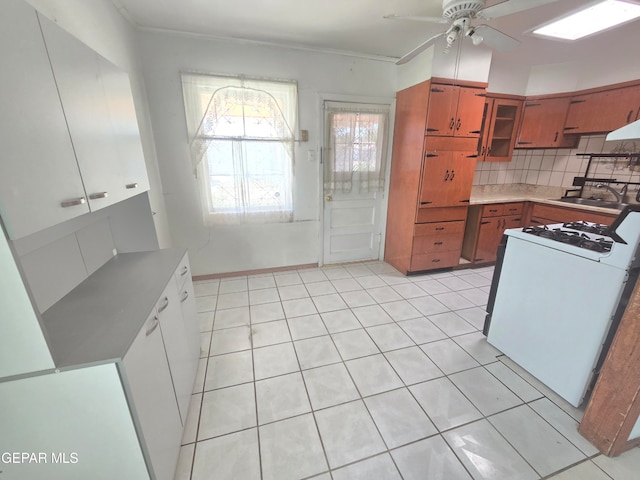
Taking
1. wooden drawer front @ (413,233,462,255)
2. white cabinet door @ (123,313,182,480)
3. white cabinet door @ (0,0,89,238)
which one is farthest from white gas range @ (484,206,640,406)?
white cabinet door @ (0,0,89,238)

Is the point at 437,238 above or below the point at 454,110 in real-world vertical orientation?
below

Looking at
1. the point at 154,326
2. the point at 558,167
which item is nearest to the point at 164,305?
the point at 154,326

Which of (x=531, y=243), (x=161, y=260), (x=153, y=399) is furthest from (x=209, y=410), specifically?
(x=531, y=243)

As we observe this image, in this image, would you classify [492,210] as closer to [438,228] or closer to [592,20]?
[438,228]

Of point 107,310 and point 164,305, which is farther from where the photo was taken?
point 164,305

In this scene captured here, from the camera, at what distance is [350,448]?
136cm

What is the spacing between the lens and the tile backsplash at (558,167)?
3.05 metres

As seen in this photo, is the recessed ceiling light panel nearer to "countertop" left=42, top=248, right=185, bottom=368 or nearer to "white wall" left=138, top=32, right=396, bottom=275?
"white wall" left=138, top=32, right=396, bottom=275

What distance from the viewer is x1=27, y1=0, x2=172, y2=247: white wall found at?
53.1 inches

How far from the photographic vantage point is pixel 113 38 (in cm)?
191

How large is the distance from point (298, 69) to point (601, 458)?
12.2ft

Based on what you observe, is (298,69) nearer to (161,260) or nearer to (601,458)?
(161,260)

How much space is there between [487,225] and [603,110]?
1.72 m

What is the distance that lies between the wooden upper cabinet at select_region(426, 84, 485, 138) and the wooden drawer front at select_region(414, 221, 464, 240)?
1.01 metres
